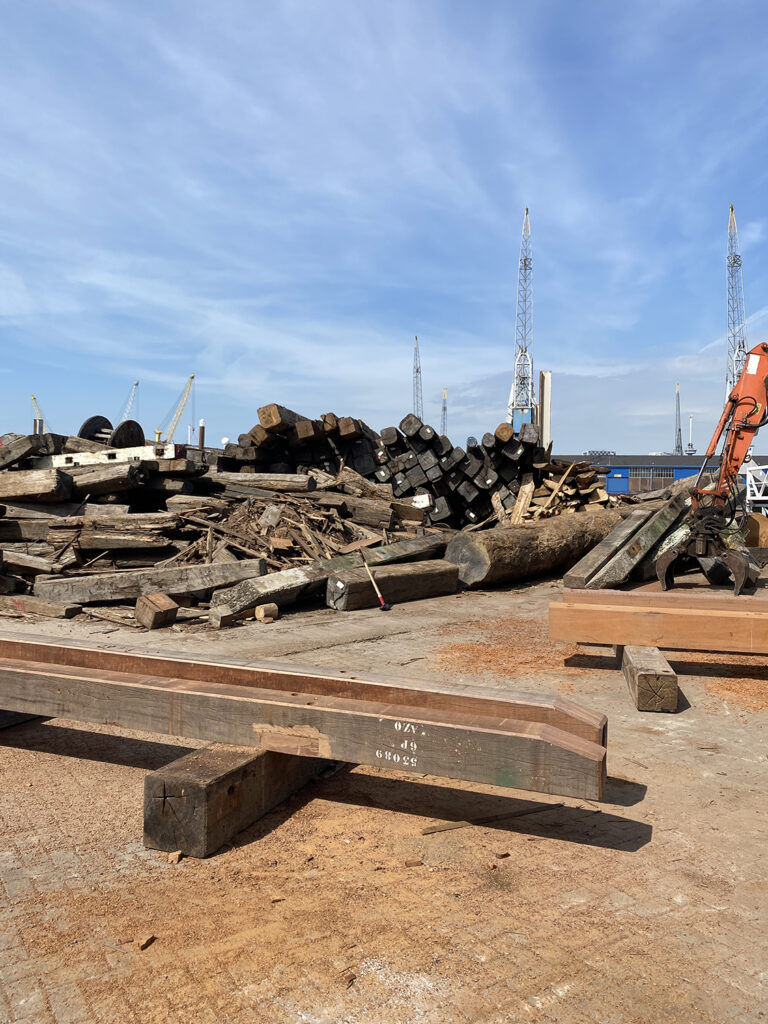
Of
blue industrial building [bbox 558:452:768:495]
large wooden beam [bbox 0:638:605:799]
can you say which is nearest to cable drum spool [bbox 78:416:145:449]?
large wooden beam [bbox 0:638:605:799]

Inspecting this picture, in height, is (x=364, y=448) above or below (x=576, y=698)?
above

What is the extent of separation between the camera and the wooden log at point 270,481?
→ 47.7 feet

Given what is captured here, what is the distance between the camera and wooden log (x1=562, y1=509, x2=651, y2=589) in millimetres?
9469

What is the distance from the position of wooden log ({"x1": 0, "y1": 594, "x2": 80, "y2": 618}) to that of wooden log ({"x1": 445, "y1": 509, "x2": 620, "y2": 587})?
5864mm

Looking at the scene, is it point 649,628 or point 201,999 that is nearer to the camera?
point 201,999

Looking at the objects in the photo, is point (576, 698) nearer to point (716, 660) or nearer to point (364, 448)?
point (716, 660)

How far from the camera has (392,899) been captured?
2723 millimetres

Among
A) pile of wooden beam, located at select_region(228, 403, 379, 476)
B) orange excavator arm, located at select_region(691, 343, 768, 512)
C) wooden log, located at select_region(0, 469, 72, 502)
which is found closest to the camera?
orange excavator arm, located at select_region(691, 343, 768, 512)

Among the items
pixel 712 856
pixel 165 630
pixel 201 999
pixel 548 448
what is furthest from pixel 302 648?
pixel 548 448

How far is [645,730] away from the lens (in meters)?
4.93

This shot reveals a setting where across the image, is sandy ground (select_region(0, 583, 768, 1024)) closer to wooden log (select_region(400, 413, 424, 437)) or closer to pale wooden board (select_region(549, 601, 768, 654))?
pale wooden board (select_region(549, 601, 768, 654))

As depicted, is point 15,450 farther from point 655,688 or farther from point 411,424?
point 655,688

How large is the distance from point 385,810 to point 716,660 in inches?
188

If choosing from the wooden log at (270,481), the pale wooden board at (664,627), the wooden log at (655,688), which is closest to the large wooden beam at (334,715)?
the wooden log at (655,688)
